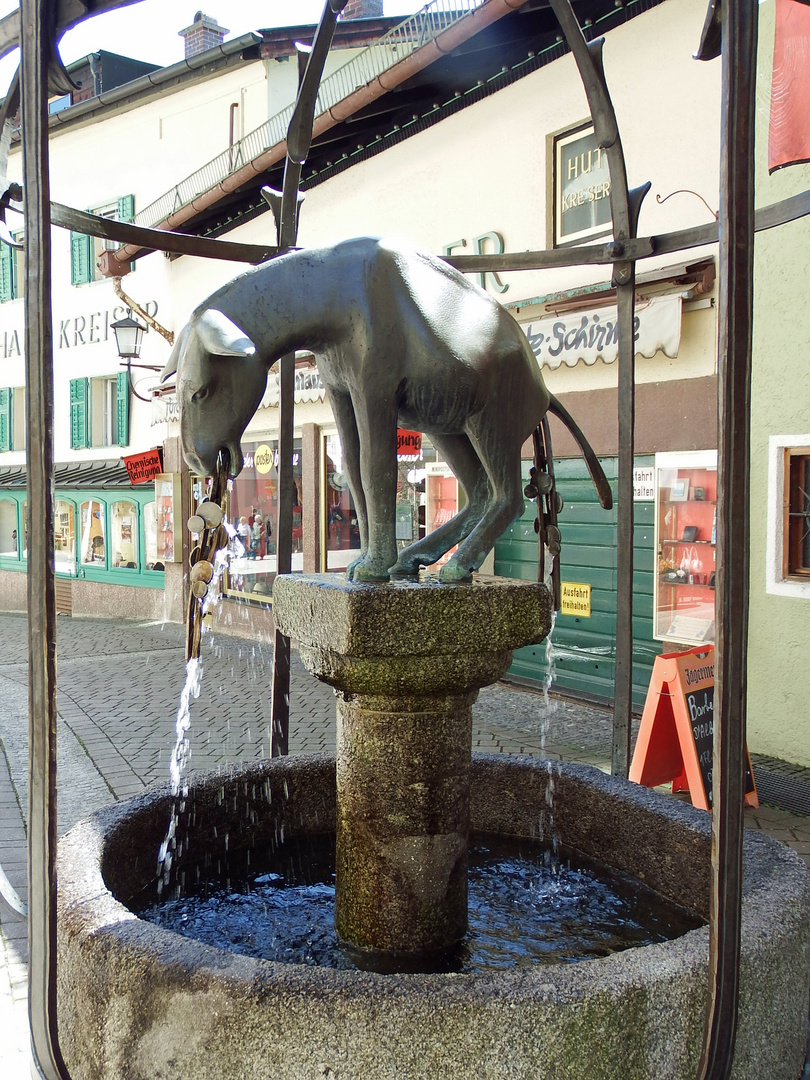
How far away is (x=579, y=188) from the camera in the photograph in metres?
7.39

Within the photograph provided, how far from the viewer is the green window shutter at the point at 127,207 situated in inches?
532

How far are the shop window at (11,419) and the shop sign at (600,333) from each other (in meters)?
11.4

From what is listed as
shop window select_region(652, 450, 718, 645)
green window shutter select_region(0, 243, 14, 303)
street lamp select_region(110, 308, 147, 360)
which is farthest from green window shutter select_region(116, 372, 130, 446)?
shop window select_region(652, 450, 718, 645)

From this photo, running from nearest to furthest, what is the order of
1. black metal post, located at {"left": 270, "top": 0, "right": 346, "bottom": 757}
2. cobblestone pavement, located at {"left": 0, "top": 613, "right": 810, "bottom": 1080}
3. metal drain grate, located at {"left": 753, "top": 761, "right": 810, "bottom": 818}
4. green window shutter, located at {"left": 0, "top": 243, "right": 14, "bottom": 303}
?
black metal post, located at {"left": 270, "top": 0, "right": 346, "bottom": 757}
cobblestone pavement, located at {"left": 0, "top": 613, "right": 810, "bottom": 1080}
metal drain grate, located at {"left": 753, "top": 761, "right": 810, "bottom": 818}
green window shutter, located at {"left": 0, "top": 243, "right": 14, "bottom": 303}

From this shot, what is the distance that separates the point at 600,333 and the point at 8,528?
44.5 ft

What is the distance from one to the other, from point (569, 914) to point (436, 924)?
18.1 inches

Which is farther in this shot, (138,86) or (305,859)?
(138,86)

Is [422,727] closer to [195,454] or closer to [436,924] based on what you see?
[436,924]

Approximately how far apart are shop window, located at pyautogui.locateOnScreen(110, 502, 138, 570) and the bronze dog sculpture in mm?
11738

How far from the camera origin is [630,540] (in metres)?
3.12

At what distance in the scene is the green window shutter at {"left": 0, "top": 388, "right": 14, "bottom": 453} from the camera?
15.8 metres

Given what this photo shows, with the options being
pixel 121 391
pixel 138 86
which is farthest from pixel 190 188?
pixel 121 391

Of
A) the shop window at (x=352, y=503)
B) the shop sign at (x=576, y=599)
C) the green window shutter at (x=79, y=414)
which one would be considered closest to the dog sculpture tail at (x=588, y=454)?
the shop sign at (x=576, y=599)

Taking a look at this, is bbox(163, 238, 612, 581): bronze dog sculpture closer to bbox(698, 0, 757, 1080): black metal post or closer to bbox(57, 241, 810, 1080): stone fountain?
bbox(57, 241, 810, 1080): stone fountain
